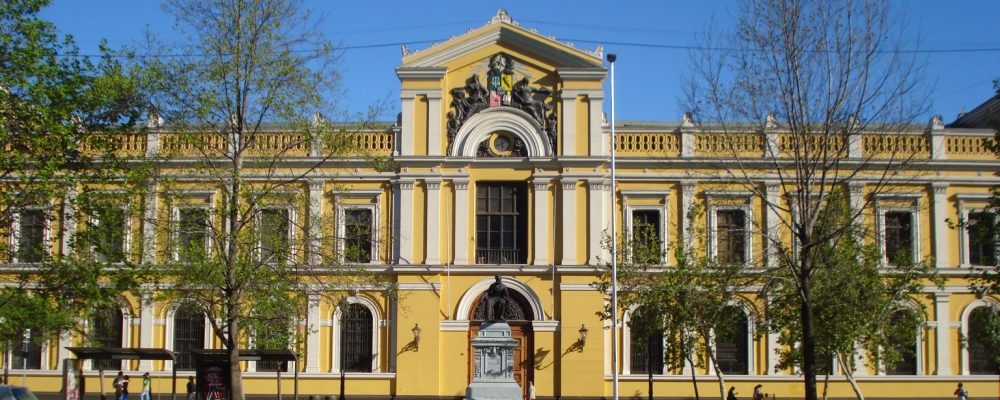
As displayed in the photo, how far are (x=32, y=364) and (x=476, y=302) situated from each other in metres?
15.5

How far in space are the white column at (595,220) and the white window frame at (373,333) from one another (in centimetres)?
738

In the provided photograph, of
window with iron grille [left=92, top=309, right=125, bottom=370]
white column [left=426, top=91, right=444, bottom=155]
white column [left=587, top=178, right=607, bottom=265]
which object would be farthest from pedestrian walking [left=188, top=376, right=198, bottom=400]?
white column [left=587, top=178, right=607, bottom=265]

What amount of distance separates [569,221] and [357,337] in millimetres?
8170

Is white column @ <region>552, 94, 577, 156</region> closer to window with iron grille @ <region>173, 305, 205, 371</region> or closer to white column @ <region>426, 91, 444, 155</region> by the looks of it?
white column @ <region>426, 91, 444, 155</region>

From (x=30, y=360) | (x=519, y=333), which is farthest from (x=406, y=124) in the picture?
(x=30, y=360)

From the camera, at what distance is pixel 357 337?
115 ft

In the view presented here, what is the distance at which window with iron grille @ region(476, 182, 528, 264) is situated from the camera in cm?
3531

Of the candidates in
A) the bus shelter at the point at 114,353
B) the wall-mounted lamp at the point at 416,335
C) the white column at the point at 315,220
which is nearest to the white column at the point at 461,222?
the wall-mounted lamp at the point at 416,335

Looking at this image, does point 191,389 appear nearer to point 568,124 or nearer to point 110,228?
point 110,228

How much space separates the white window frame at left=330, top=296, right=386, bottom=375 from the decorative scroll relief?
5815 millimetres

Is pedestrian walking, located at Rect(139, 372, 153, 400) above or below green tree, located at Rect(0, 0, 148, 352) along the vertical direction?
below

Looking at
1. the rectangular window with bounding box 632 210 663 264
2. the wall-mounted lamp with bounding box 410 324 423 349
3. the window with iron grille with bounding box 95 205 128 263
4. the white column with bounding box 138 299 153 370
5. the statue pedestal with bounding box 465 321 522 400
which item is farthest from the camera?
the white column with bounding box 138 299 153 370

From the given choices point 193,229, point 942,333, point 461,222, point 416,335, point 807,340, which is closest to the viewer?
point 807,340

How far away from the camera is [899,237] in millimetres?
35344
